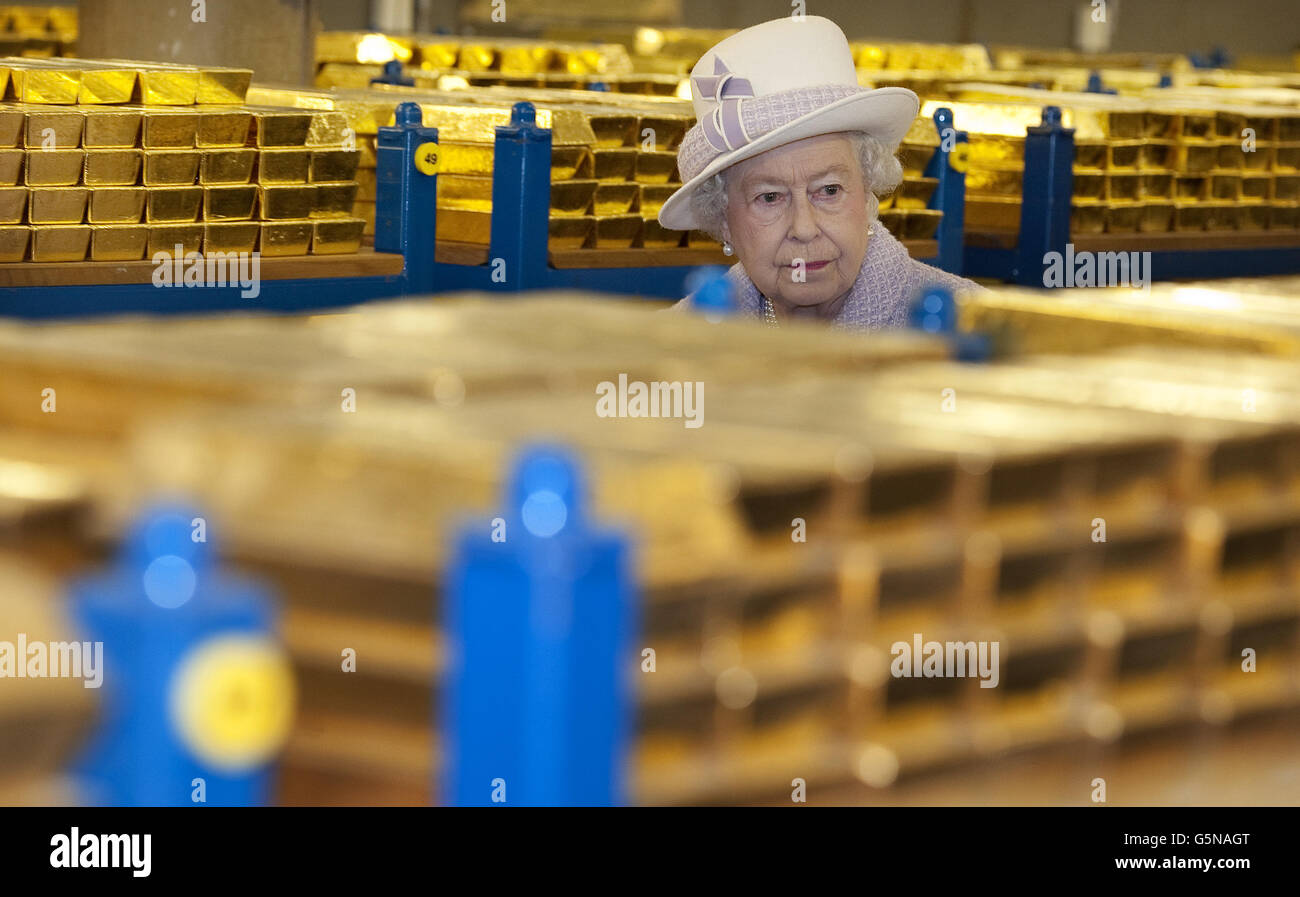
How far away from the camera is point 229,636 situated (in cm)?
148

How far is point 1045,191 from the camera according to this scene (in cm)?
1060

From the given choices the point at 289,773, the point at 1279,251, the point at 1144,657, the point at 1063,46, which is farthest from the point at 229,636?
the point at 1063,46

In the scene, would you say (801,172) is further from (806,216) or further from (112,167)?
(112,167)

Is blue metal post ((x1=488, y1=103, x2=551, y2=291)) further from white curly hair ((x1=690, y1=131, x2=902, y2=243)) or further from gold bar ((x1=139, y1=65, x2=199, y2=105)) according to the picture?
white curly hair ((x1=690, y1=131, x2=902, y2=243))

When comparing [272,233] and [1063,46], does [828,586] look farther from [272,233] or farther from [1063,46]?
[1063,46]

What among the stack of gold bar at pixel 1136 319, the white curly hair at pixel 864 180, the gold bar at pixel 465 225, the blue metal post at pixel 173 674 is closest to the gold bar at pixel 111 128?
the gold bar at pixel 465 225

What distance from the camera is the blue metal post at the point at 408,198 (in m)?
8.62

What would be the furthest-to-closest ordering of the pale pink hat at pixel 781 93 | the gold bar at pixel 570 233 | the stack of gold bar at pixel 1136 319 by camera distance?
the gold bar at pixel 570 233, the pale pink hat at pixel 781 93, the stack of gold bar at pixel 1136 319

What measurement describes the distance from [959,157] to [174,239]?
12.8ft

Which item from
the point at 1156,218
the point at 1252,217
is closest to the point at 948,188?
the point at 1156,218

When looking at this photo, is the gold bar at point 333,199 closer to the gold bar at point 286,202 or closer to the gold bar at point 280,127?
the gold bar at point 286,202

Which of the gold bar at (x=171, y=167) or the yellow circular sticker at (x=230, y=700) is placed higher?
the gold bar at (x=171, y=167)

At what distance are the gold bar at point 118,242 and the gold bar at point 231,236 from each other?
260mm
